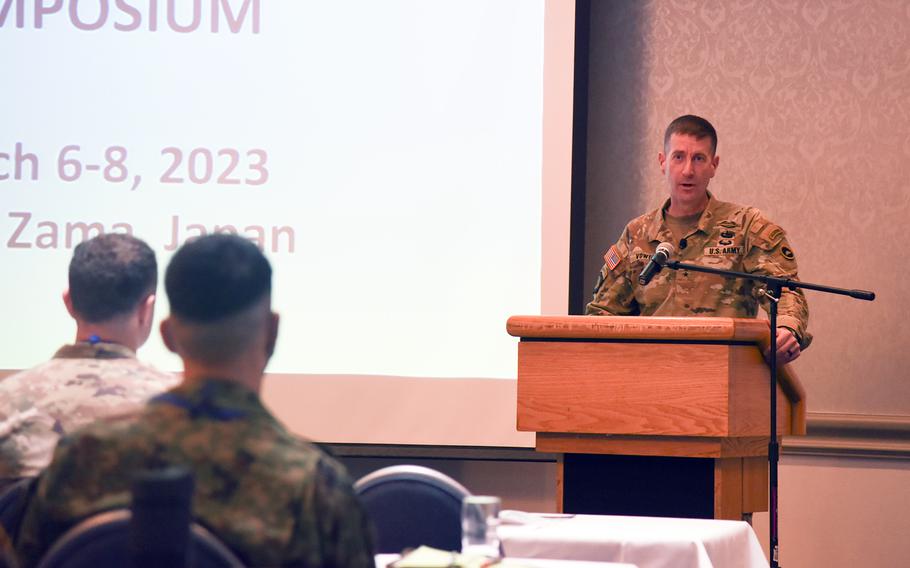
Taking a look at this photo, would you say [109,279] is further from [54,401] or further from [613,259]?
[613,259]

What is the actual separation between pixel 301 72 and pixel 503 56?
2.55 feet

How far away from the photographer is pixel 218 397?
4.37 feet

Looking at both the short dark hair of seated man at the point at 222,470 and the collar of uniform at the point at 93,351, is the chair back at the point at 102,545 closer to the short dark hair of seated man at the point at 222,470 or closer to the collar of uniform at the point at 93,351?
the short dark hair of seated man at the point at 222,470

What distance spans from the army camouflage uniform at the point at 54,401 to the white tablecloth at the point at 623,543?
2.41 feet

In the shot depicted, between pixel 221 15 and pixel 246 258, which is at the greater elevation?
pixel 221 15

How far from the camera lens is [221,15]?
4.45 meters

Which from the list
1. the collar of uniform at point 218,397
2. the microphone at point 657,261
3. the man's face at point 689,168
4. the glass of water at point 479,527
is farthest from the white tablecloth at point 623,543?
the man's face at point 689,168

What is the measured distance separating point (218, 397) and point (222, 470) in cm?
10

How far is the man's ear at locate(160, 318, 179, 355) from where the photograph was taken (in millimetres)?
1440

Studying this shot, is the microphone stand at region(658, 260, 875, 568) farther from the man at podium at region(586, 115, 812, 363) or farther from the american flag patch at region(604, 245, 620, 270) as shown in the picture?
the american flag patch at region(604, 245, 620, 270)

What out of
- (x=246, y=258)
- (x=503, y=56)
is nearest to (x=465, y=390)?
(x=503, y=56)

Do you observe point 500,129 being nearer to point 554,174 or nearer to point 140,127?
point 554,174

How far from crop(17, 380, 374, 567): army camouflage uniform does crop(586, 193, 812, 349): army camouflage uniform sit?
2.20 m

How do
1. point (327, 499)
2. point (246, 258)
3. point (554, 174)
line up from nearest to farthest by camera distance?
point (327, 499) < point (246, 258) < point (554, 174)
